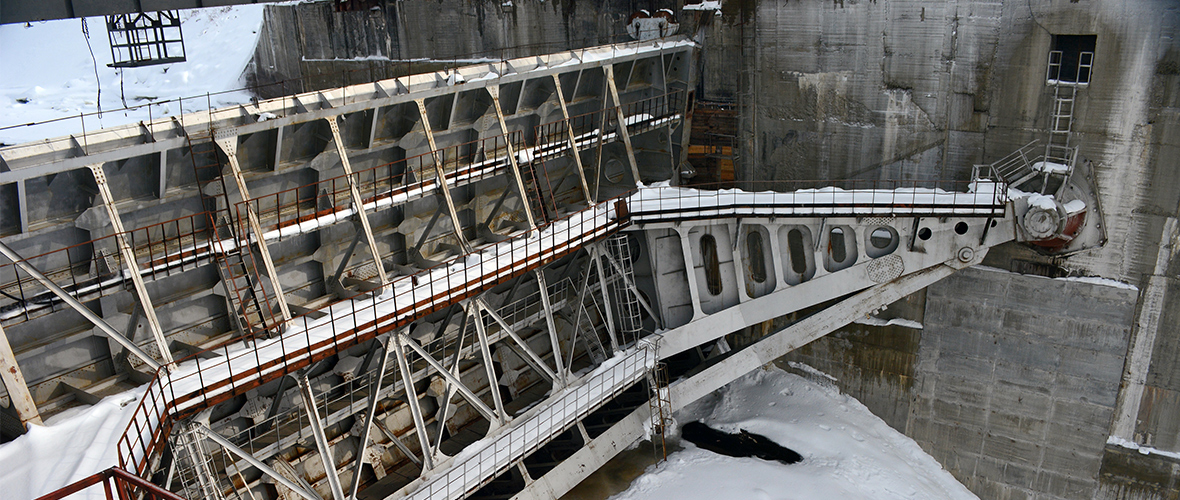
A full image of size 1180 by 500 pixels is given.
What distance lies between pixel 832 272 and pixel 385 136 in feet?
27.2

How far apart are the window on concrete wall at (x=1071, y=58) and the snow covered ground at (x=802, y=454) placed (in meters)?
7.77

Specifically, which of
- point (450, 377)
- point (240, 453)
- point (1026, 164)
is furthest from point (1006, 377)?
point (240, 453)

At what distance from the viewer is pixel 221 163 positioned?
1119 cm

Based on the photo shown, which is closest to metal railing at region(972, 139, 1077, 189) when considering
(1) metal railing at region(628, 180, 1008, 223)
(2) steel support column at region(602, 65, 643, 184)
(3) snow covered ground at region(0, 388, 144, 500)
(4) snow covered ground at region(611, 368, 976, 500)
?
(1) metal railing at region(628, 180, 1008, 223)

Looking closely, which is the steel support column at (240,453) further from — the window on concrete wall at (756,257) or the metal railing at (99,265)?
the window on concrete wall at (756,257)

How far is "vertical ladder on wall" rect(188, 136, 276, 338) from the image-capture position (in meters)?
11.0

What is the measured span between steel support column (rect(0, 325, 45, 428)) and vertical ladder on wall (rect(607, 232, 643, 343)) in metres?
9.11

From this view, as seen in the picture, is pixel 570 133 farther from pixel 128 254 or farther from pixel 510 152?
pixel 128 254

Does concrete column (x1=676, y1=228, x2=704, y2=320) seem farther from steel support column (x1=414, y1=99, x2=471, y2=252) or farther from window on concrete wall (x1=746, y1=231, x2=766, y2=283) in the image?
steel support column (x1=414, y1=99, x2=471, y2=252)

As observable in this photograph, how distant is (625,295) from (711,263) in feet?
6.46

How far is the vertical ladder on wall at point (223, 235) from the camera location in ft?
36.2

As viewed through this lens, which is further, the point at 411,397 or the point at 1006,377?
the point at 1006,377

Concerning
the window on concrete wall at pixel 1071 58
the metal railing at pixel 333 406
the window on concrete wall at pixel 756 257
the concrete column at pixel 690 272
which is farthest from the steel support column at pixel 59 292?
the window on concrete wall at pixel 1071 58

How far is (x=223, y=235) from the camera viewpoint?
11.9 m
